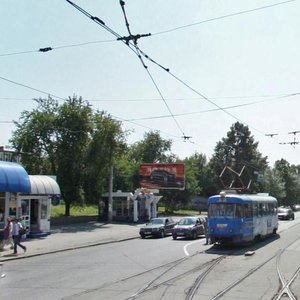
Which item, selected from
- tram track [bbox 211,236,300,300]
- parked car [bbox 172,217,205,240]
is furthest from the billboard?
tram track [bbox 211,236,300,300]

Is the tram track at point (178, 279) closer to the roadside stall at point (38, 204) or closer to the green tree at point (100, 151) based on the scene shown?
the roadside stall at point (38, 204)

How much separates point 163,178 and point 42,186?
28.7 metres

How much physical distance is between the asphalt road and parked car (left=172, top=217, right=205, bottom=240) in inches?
248

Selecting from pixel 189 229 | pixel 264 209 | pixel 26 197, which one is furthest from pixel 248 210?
pixel 26 197

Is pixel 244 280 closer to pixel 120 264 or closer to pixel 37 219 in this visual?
pixel 120 264

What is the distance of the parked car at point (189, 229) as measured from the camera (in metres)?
30.3

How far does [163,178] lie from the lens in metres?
59.2

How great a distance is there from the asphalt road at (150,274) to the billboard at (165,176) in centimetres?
3493

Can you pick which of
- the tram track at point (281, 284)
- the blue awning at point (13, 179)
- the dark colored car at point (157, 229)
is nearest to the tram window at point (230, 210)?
the tram track at point (281, 284)

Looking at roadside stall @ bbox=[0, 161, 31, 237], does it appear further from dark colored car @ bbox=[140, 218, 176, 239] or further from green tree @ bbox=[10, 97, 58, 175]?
green tree @ bbox=[10, 97, 58, 175]

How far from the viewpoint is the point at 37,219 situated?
32312mm

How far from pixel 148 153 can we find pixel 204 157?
27.9m

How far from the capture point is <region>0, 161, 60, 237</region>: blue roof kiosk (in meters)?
26.9

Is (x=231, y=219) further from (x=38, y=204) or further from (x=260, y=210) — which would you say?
(x=38, y=204)
